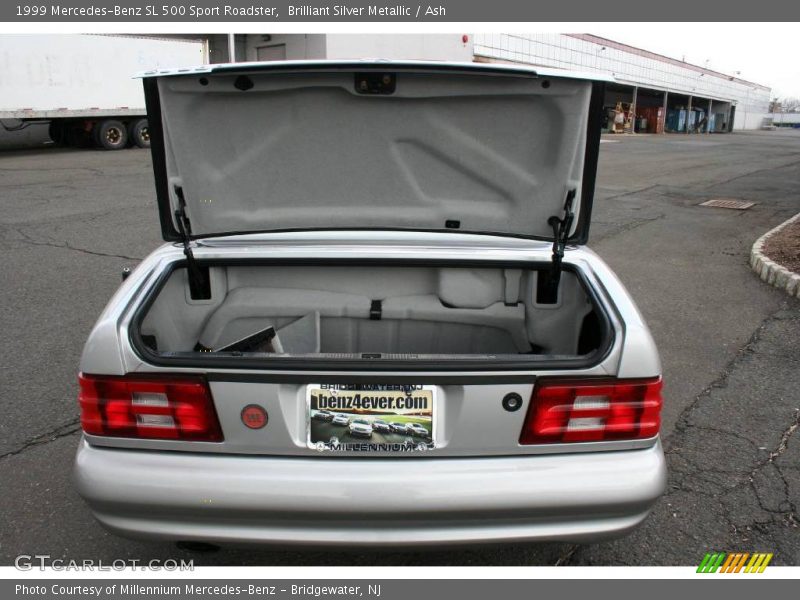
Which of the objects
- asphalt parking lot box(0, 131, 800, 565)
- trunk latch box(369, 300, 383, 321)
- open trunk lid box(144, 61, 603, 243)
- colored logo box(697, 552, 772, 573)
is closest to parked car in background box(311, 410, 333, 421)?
asphalt parking lot box(0, 131, 800, 565)

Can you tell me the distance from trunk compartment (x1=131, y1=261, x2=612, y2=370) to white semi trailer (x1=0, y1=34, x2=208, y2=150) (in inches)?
563

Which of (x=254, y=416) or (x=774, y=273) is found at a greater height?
(x=254, y=416)

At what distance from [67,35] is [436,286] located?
16911mm

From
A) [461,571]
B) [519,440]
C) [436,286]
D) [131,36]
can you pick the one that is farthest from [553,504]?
[131,36]

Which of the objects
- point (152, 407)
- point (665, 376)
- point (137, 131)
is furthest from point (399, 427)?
point (137, 131)

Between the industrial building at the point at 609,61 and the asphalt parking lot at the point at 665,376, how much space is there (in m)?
15.2

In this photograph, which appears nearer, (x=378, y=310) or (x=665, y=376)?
(x=378, y=310)

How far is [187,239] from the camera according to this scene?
103 inches

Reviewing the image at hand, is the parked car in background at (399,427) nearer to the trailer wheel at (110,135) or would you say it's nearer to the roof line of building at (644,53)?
the trailer wheel at (110,135)

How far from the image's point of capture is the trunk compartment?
2773 millimetres

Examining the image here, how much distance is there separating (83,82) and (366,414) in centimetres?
1756

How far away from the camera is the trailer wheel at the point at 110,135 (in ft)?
57.0

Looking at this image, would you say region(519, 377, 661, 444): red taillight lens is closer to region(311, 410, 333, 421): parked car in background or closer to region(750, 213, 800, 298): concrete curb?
region(311, 410, 333, 421): parked car in background

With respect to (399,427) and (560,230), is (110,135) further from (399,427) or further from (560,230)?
(399,427)
